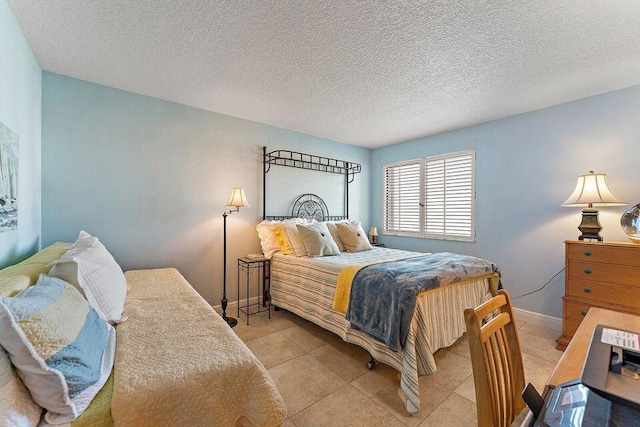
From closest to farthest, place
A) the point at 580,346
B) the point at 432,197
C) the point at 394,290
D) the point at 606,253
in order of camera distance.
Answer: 1. the point at 580,346
2. the point at 394,290
3. the point at 606,253
4. the point at 432,197

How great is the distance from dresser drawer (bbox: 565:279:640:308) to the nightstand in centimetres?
312

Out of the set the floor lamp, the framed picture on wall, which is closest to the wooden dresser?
the floor lamp

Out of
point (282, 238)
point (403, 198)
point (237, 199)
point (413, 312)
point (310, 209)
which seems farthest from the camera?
point (403, 198)

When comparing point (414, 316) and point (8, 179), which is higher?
point (8, 179)

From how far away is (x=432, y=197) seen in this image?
4109 millimetres

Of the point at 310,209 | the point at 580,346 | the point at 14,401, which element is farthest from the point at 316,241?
the point at 14,401

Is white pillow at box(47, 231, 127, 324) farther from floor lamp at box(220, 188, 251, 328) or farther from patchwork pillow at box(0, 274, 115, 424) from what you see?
floor lamp at box(220, 188, 251, 328)

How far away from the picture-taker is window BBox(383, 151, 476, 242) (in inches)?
147

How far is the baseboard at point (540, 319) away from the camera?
296cm

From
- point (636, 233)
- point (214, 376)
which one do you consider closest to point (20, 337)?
point (214, 376)

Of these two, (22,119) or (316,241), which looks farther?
(316,241)

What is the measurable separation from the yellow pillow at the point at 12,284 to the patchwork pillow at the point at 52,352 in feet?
0.25

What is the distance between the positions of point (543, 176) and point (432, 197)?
52.4 inches

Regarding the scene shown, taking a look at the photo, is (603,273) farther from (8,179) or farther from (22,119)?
(22,119)
